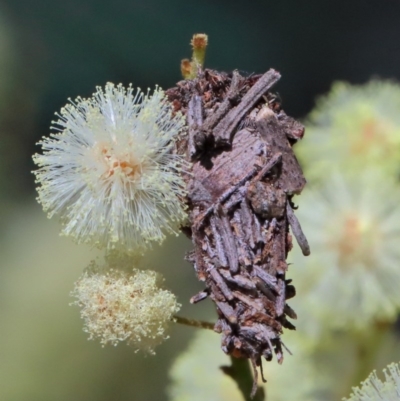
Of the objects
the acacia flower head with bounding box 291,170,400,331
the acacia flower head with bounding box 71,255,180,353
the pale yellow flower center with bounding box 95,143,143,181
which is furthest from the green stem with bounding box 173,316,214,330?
the acacia flower head with bounding box 291,170,400,331

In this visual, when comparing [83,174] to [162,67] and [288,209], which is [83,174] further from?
[162,67]

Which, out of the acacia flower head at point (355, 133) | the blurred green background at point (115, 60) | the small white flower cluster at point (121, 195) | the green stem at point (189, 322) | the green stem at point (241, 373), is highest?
the blurred green background at point (115, 60)

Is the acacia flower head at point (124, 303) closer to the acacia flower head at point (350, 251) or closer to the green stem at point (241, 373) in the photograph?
the green stem at point (241, 373)

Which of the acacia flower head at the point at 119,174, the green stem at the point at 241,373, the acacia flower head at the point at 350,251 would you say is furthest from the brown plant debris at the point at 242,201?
the acacia flower head at the point at 350,251

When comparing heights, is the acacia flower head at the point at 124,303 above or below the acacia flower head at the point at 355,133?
below

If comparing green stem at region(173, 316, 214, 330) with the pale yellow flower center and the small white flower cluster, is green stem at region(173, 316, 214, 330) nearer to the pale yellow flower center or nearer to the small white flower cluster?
the small white flower cluster

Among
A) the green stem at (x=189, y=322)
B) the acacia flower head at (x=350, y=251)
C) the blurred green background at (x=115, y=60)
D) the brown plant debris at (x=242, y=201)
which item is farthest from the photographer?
the blurred green background at (x=115, y=60)

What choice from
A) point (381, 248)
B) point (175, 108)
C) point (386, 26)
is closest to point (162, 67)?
point (386, 26)
